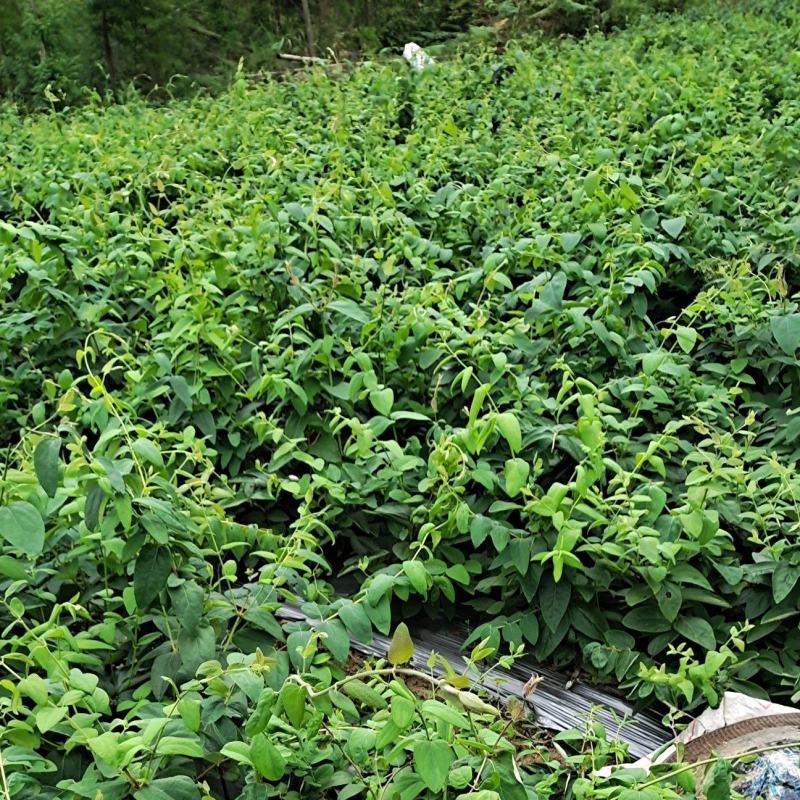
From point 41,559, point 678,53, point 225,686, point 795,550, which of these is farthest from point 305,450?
point 678,53

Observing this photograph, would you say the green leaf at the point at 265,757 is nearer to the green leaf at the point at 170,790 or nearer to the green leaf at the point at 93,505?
the green leaf at the point at 170,790

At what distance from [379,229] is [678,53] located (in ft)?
13.1

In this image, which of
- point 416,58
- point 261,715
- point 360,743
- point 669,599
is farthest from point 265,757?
point 416,58

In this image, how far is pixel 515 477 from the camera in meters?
2.29

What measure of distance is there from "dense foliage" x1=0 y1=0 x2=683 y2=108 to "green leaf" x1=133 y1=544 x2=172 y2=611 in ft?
24.5

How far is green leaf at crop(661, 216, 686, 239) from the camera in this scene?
3424 mm

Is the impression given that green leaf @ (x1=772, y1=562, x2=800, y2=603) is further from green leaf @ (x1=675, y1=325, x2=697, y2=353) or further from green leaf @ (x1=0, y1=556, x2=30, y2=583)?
green leaf @ (x1=0, y1=556, x2=30, y2=583)

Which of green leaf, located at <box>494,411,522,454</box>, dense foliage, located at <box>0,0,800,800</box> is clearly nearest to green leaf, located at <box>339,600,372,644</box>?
dense foliage, located at <box>0,0,800,800</box>

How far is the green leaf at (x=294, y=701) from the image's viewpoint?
1.55 m

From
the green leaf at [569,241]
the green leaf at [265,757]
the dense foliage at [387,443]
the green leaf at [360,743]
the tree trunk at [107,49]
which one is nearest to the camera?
the green leaf at [265,757]

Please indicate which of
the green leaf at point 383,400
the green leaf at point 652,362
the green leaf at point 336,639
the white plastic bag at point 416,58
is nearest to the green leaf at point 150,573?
the green leaf at point 336,639

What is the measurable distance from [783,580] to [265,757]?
1350mm

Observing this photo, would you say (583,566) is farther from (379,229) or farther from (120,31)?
(120,31)

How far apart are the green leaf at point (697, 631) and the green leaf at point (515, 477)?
1.66 ft
